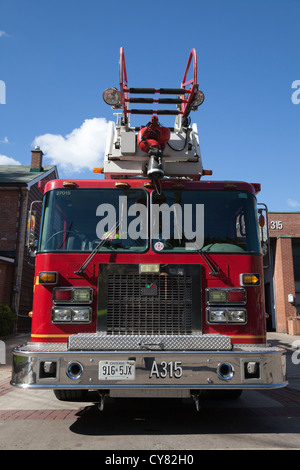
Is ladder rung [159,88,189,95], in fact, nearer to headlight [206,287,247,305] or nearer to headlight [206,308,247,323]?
headlight [206,287,247,305]

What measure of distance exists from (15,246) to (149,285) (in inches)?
518

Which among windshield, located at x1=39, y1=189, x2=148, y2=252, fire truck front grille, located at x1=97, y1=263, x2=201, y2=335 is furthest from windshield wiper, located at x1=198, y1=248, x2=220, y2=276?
windshield, located at x1=39, y1=189, x2=148, y2=252

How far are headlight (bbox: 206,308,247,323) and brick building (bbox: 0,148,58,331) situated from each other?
41.0 feet

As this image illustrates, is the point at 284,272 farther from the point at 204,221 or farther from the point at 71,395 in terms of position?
the point at 71,395

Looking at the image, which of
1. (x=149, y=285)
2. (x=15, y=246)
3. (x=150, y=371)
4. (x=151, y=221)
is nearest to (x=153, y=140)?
(x=151, y=221)

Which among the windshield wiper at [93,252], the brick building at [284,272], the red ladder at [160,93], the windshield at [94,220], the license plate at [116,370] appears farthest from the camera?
the brick building at [284,272]

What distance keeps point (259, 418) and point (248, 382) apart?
1432mm

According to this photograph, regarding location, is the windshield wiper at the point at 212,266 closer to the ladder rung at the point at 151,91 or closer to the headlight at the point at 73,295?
the headlight at the point at 73,295

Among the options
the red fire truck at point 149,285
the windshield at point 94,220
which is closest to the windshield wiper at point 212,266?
the red fire truck at point 149,285

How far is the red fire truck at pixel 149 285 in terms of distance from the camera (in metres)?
3.69

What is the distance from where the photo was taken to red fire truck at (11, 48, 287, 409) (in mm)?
3689

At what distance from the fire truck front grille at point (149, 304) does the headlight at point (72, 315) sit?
222mm

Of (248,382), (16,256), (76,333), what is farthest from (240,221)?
(16,256)
